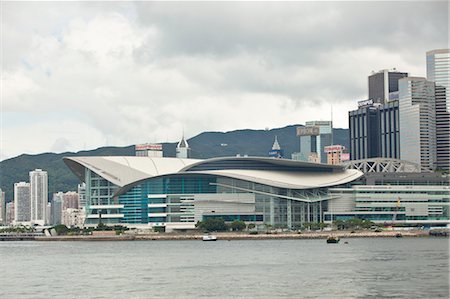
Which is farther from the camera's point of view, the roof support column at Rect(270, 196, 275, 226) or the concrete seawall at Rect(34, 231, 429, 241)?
the roof support column at Rect(270, 196, 275, 226)

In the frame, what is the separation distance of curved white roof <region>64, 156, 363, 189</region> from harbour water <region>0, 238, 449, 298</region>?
58707 mm

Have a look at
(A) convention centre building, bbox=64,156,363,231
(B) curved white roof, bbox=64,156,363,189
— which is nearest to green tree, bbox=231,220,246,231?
(A) convention centre building, bbox=64,156,363,231

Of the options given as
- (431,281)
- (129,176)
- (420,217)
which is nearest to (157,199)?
(129,176)

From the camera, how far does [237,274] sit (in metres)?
68.2

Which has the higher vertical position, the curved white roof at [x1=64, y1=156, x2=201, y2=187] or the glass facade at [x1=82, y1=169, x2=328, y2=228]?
the curved white roof at [x1=64, y1=156, x2=201, y2=187]

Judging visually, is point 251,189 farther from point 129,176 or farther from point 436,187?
point 436,187

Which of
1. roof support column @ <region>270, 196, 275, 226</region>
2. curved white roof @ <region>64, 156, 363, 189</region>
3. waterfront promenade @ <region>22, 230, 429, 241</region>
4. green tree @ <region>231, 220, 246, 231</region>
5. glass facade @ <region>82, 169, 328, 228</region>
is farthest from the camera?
curved white roof @ <region>64, 156, 363, 189</region>

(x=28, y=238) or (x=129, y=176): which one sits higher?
(x=129, y=176)

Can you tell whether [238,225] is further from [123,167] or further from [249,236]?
[123,167]

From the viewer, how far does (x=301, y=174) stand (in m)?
163

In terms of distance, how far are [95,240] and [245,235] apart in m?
23.3

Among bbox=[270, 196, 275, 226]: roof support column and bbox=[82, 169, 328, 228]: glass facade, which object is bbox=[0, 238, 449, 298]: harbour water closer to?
bbox=[270, 196, 275, 226]: roof support column

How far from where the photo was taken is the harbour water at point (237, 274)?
56469 mm

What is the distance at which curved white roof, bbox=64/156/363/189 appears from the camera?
158375 mm
